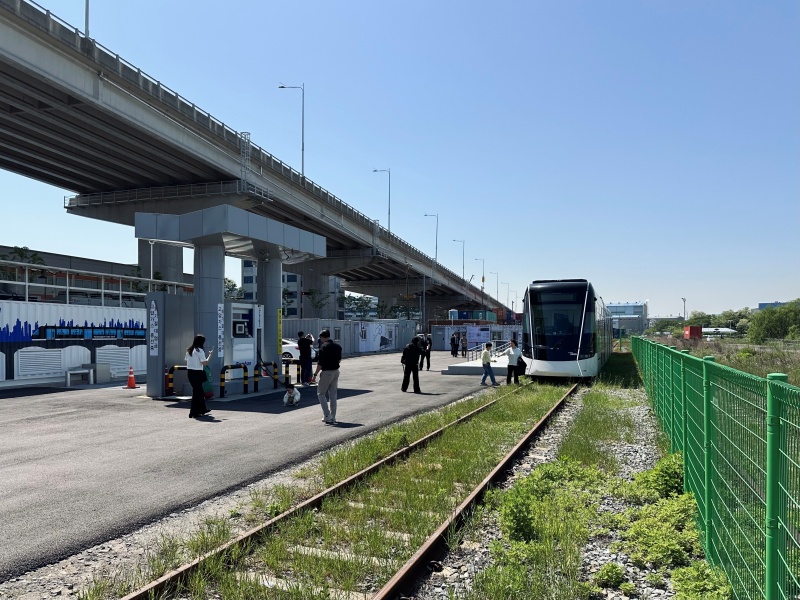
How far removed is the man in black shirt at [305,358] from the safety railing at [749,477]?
1564 centimetres

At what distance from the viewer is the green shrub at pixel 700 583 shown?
4.11 metres

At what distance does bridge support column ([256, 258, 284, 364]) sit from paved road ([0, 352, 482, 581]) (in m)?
2.56

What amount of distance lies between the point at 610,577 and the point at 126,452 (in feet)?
25.4

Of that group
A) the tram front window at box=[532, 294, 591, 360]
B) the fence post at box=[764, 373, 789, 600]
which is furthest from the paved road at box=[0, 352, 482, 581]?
the fence post at box=[764, 373, 789, 600]

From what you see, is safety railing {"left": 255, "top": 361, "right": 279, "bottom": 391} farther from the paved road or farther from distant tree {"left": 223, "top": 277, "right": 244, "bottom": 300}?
distant tree {"left": 223, "top": 277, "right": 244, "bottom": 300}

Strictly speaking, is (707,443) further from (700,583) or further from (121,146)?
(121,146)

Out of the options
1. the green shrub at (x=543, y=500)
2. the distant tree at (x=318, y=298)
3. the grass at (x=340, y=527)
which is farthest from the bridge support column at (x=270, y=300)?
the distant tree at (x=318, y=298)

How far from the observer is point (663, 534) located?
5.47m

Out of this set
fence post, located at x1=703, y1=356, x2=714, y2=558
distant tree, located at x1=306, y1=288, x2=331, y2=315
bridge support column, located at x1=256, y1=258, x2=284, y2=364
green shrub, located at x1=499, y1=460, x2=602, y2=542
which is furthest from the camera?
distant tree, located at x1=306, y1=288, x2=331, y2=315

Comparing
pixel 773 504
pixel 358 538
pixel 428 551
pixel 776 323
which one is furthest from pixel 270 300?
pixel 776 323

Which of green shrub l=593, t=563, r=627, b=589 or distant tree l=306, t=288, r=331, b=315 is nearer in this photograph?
green shrub l=593, t=563, r=627, b=589

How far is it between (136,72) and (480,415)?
2543 centimetres

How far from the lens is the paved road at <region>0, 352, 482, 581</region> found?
6.22 metres

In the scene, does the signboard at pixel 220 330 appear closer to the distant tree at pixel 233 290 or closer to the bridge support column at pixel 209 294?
the bridge support column at pixel 209 294
